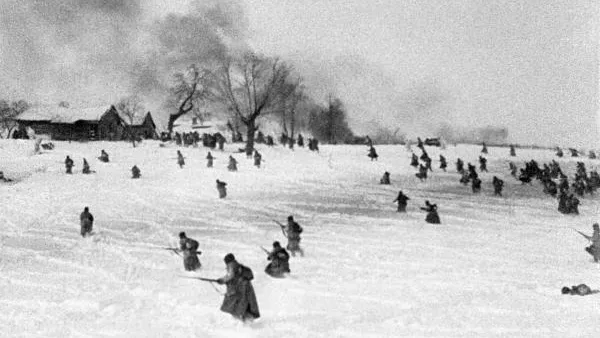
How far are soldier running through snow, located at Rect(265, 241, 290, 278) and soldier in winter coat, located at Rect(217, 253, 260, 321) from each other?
3.34 meters

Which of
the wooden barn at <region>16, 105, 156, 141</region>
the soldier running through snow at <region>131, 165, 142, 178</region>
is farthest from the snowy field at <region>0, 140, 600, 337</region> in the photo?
the wooden barn at <region>16, 105, 156, 141</region>

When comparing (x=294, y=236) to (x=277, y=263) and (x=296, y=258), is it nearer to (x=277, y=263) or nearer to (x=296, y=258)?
(x=296, y=258)

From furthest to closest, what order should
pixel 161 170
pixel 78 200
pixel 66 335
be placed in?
pixel 161 170 → pixel 78 200 → pixel 66 335

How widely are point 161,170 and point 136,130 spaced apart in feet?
131

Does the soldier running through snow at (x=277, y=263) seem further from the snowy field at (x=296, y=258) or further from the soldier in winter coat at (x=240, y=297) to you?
the soldier in winter coat at (x=240, y=297)

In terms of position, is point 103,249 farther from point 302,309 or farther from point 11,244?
point 302,309

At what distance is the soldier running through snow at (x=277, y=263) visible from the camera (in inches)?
587

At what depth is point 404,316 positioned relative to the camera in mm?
11359

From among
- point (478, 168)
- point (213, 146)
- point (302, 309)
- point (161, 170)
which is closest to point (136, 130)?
point (213, 146)

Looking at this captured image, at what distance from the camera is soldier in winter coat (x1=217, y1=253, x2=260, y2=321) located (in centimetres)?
1134

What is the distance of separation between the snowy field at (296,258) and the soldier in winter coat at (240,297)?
0.23 meters

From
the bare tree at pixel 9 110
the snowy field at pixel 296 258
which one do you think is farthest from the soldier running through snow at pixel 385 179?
the bare tree at pixel 9 110

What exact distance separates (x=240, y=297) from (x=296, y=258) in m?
6.14

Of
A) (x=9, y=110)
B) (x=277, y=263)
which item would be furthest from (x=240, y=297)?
(x=9, y=110)
